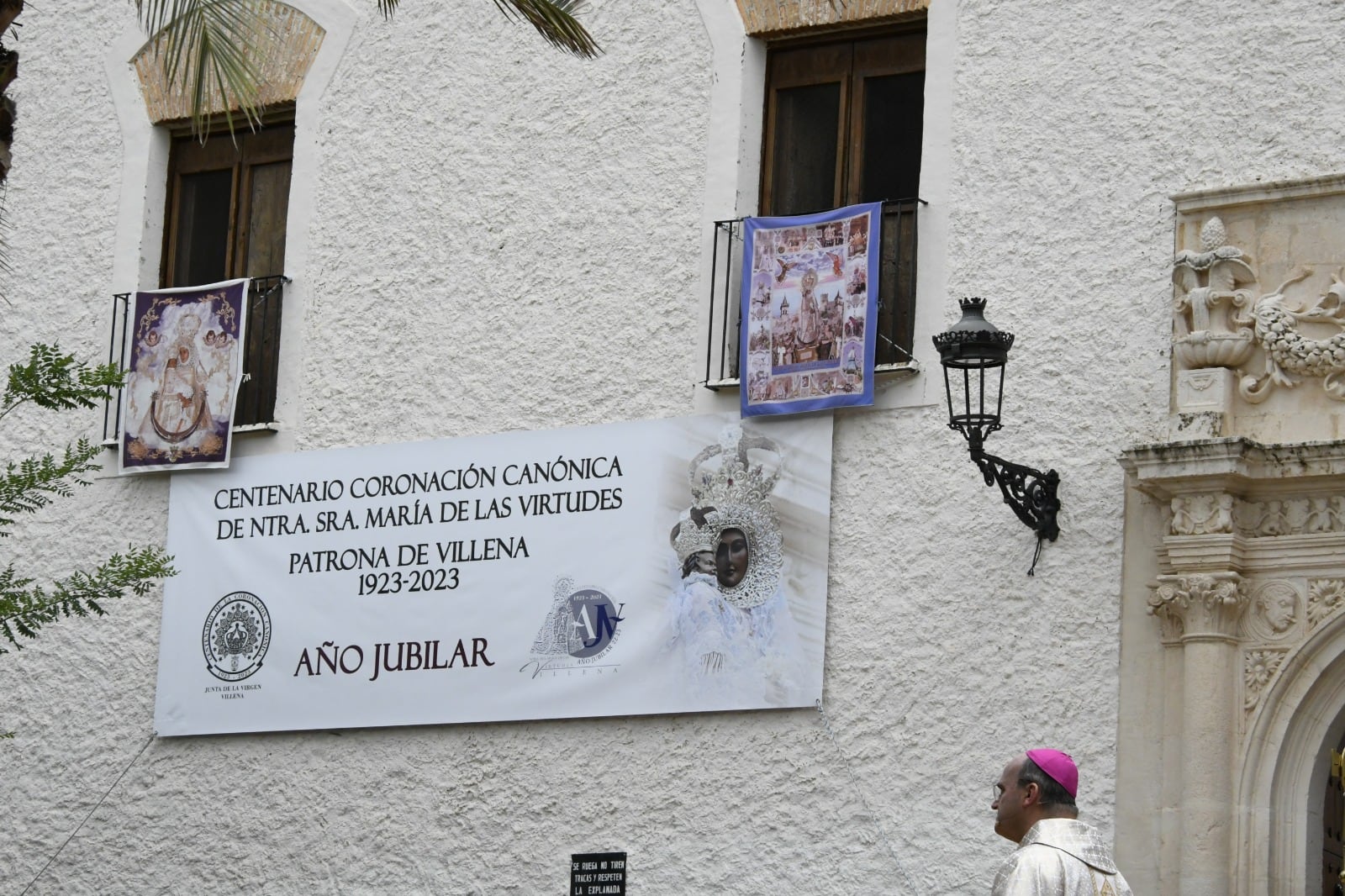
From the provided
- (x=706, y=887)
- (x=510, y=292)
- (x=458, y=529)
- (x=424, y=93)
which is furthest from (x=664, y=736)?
(x=424, y=93)

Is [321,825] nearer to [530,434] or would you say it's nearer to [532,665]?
Answer: [532,665]

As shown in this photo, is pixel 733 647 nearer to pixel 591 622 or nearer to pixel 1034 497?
pixel 591 622

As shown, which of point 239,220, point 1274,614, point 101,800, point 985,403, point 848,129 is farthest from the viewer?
point 239,220

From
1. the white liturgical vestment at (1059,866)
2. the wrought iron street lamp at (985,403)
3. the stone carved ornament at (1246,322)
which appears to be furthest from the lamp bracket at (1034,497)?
the white liturgical vestment at (1059,866)

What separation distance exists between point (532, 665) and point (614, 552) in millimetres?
690

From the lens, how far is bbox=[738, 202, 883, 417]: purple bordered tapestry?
454 inches

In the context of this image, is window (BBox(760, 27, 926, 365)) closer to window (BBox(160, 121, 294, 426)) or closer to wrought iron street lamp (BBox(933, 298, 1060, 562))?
wrought iron street lamp (BBox(933, 298, 1060, 562))

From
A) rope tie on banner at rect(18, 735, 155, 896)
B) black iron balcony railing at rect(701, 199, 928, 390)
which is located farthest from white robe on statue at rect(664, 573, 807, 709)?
rope tie on banner at rect(18, 735, 155, 896)

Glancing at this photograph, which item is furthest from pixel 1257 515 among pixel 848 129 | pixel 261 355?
pixel 261 355

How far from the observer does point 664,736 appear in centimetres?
1169

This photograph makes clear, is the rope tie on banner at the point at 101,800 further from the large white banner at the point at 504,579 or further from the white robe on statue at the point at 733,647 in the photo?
the white robe on statue at the point at 733,647

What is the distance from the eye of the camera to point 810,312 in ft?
38.3

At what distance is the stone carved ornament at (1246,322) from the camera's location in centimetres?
1037

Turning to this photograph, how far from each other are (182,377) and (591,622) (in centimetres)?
292
